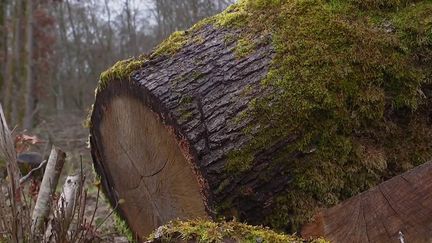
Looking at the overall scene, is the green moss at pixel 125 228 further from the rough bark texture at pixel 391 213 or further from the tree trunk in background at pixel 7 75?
the tree trunk in background at pixel 7 75

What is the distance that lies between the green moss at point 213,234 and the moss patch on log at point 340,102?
599 mm

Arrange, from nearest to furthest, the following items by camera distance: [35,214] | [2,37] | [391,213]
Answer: [391,213] < [35,214] < [2,37]

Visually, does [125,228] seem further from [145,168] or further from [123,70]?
[123,70]

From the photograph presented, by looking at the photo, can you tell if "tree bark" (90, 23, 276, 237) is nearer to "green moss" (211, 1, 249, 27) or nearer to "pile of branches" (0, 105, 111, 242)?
"green moss" (211, 1, 249, 27)

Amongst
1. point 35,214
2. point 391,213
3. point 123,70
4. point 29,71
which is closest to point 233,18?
point 123,70

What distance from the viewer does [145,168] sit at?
9.84ft

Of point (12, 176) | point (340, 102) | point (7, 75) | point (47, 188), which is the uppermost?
point (7, 75)

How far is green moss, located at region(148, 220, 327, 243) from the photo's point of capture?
Answer: 1.89 m

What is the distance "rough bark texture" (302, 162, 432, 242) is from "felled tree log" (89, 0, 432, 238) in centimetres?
24

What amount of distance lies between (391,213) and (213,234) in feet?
3.08

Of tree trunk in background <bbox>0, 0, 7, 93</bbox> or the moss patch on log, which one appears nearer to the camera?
the moss patch on log

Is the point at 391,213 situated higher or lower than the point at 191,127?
lower

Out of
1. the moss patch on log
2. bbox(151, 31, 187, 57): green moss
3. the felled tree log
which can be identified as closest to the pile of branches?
the felled tree log

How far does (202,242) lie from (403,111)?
1.44 metres
